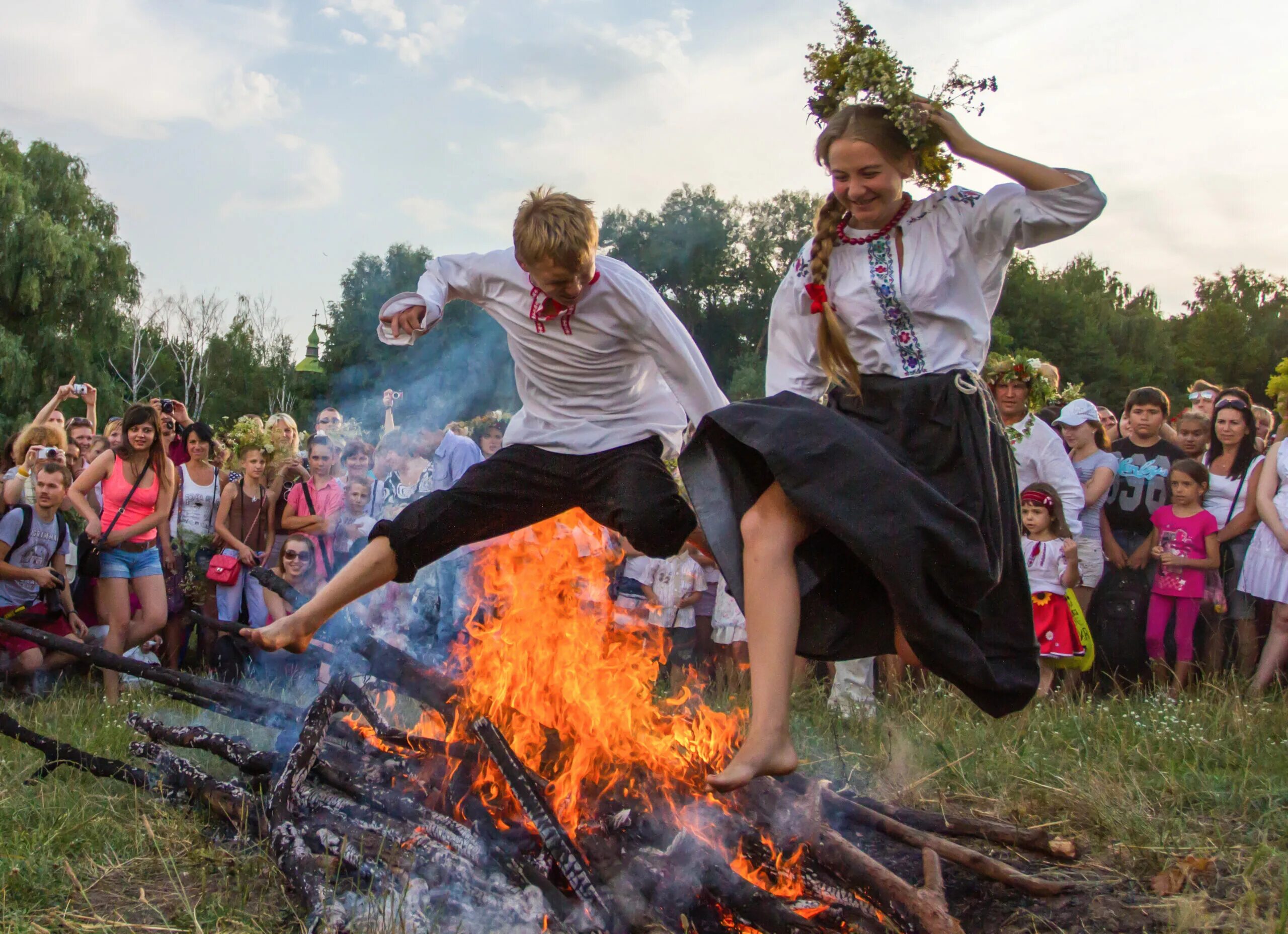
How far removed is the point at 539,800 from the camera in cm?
332

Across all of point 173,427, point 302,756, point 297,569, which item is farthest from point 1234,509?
point 173,427

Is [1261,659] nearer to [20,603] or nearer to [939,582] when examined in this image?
[939,582]

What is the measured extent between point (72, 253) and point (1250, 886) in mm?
31777

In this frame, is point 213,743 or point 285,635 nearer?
point 213,743

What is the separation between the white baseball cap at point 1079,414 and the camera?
303 inches

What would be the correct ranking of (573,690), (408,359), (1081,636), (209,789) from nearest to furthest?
(209,789) < (573,690) < (1081,636) < (408,359)

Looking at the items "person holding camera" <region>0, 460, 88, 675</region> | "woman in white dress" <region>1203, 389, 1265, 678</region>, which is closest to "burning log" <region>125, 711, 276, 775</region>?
"person holding camera" <region>0, 460, 88, 675</region>

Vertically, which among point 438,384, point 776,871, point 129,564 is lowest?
point 776,871

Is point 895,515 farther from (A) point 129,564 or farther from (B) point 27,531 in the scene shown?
(A) point 129,564

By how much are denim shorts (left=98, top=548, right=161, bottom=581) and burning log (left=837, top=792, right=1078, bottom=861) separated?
568cm

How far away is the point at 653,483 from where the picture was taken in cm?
422

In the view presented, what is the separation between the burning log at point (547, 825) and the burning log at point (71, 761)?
152 centimetres

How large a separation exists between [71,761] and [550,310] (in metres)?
2.63

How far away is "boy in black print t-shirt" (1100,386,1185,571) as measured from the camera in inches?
291
